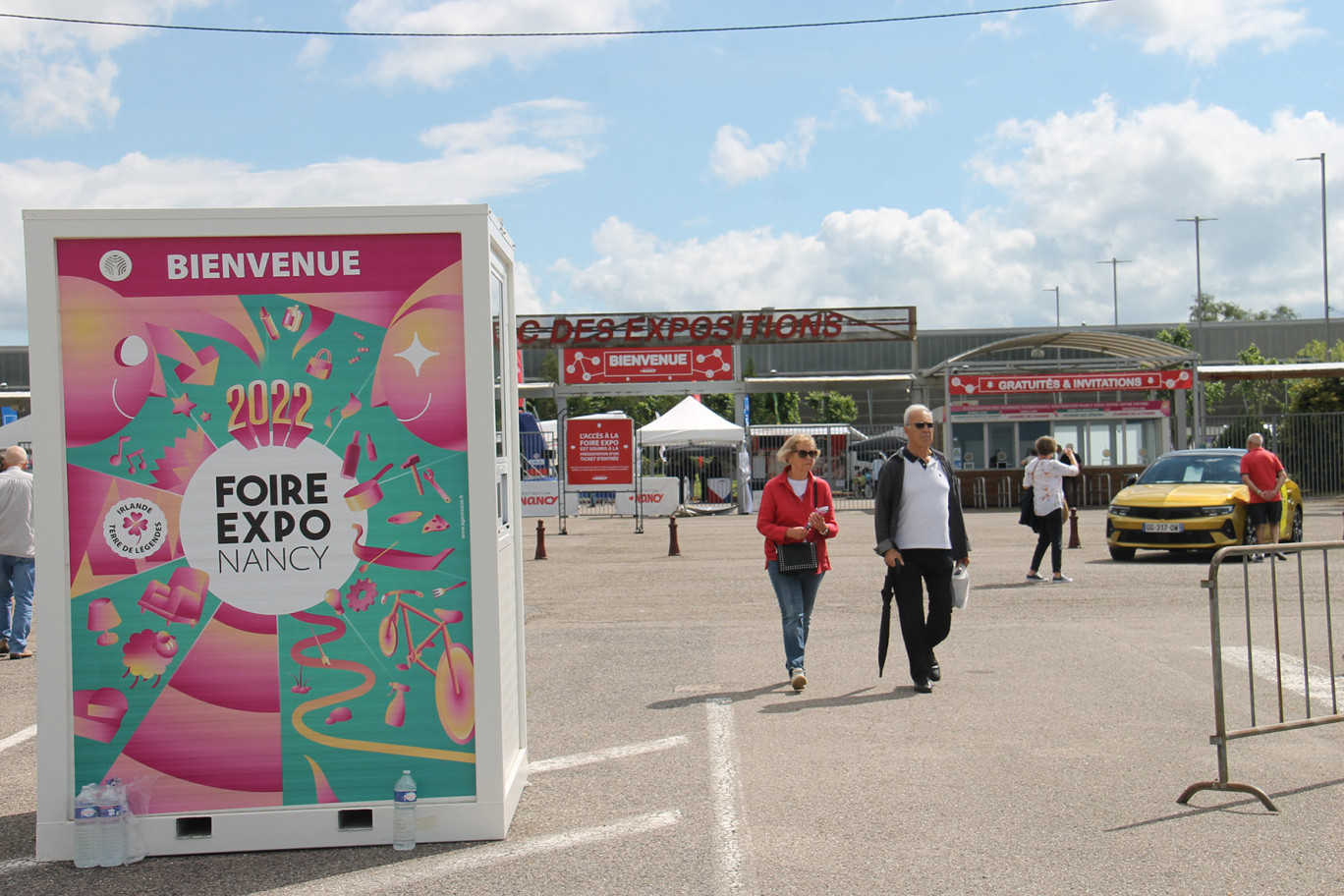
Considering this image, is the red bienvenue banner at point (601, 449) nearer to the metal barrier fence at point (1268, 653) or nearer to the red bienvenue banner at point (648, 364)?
the red bienvenue banner at point (648, 364)

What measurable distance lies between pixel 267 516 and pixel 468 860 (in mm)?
1633

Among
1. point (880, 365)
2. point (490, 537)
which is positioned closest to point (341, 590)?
point (490, 537)

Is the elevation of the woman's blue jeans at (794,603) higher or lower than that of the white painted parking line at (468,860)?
higher

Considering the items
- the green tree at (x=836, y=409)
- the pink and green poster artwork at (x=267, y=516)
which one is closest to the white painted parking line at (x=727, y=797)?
the pink and green poster artwork at (x=267, y=516)

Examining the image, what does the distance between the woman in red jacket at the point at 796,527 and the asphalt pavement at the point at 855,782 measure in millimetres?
398

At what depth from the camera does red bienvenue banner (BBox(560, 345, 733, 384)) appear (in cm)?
3253

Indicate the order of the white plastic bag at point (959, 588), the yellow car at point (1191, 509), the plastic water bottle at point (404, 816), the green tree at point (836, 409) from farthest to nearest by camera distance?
the green tree at point (836, 409) → the yellow car at point (1191, 509) → the white plastic bag at point (959, 588) → the plastic water bottle at point (404, 816)

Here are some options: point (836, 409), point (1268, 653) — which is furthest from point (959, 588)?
point (836, 409)

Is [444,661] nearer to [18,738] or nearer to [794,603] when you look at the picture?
[794,603]

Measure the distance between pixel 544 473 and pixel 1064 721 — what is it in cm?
2334

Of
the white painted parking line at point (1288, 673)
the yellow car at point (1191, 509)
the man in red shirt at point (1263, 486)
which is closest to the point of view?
the white painted parking line at point (1288, 673)

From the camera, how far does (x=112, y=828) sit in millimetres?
4836

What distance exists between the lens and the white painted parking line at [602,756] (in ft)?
20.4

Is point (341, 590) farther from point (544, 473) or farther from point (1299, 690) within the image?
point (544, 473)
